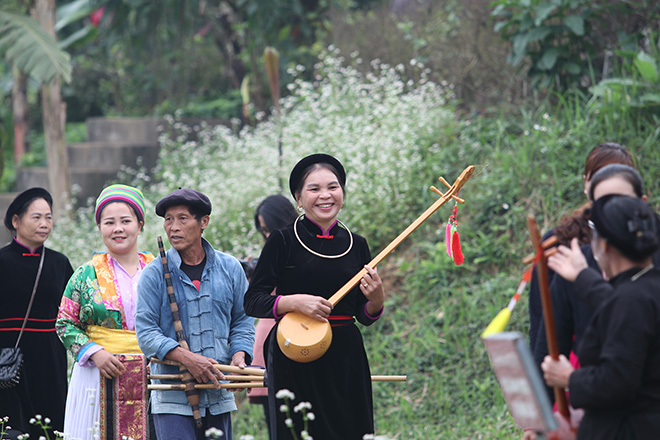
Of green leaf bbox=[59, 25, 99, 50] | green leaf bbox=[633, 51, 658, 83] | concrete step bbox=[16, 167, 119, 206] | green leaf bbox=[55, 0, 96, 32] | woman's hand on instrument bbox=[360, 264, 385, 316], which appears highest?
green leaf bbox=[55, 0, 96, 32]

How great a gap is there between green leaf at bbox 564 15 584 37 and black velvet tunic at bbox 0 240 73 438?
5.19m

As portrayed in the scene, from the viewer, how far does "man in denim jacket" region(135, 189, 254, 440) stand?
4.09 m

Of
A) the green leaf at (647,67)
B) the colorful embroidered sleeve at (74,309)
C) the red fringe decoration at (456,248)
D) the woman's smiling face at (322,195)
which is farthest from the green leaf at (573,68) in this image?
the colorful embroidered sleeve at (74,309)

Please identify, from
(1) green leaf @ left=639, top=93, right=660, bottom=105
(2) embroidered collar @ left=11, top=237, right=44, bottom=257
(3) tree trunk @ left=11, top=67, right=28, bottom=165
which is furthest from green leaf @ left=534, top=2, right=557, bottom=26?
(3) tree trunk @ left=11, top=67, right=28, bottom=165

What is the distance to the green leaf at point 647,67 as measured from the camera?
24.0ft

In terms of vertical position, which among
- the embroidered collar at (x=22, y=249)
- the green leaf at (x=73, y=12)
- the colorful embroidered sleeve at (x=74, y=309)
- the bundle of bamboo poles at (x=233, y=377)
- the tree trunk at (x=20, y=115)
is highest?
the green leaf at (x=73, y=12)

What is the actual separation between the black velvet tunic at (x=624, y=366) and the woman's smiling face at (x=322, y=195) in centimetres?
163

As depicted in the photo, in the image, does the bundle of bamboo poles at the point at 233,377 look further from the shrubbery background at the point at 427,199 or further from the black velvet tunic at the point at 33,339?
the shrubbery background at the point at 427,199

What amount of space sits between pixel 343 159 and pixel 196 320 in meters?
4.70

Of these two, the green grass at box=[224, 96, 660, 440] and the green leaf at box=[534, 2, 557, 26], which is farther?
the green leaf at box=[534, 2, 557, 26]

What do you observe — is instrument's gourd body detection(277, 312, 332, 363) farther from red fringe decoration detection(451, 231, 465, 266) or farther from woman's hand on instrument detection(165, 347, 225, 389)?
red fringe decoration detection(451, 231, 465, 266)

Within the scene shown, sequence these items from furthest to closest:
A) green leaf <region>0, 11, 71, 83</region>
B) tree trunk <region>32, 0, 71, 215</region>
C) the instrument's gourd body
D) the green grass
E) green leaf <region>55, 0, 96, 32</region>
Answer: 1. green leaf <region>55, 0, 96, 32</region>
2. tree trunk <region>32, 0, 71, 215</region>
3. green leaf <region>0, 11, 71, 83</region>
4. the green grass
5. the instrument's gourd body

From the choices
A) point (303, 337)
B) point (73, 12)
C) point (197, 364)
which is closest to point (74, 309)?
point (197, 364)

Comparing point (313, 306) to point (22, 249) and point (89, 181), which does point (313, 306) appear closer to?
point (22, 249)
